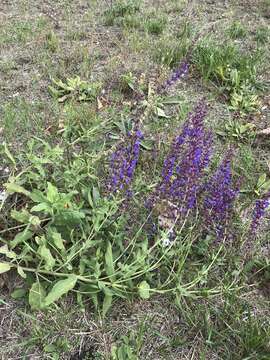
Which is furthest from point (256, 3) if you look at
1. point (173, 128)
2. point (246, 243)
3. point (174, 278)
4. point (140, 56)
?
point (174, 278)

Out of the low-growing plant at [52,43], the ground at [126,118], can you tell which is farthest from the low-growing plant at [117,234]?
the low-growing plant at [52,43]

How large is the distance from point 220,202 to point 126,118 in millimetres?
1223

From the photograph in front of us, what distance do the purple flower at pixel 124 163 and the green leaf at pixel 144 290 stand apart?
524mm

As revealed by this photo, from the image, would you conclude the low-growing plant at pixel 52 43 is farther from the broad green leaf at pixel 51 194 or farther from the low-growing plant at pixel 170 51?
the broad green leaf at pixel 51 194

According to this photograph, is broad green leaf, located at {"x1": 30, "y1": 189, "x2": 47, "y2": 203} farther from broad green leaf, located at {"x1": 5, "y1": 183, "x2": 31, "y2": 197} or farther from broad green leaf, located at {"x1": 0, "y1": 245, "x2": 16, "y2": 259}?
broad green leaf, located at {"x1": 0, "y1": 245, "x2": 16, "y2": 259}

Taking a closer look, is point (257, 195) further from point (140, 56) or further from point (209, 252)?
point (140, 56)

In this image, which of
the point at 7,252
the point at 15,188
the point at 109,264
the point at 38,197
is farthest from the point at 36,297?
the point at 15,188

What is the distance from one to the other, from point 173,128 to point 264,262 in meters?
1.28

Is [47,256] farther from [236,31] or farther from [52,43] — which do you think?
[236,31]

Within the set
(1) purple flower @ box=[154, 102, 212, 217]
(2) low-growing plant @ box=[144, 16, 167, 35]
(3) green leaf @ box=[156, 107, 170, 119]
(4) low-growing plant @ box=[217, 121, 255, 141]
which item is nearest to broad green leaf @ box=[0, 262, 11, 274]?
(1) purple flower @ box=[154, 102, 212, 217]

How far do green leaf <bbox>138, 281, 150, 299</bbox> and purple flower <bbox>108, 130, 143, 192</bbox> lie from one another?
1.72ft

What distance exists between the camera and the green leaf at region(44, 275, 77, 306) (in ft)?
7.25

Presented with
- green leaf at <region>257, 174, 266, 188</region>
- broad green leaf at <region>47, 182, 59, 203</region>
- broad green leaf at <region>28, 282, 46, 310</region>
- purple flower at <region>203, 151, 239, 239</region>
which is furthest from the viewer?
green leaf at <region>257, 174, 266, 188</region>

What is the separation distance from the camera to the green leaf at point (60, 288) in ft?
7.25
